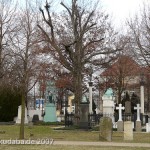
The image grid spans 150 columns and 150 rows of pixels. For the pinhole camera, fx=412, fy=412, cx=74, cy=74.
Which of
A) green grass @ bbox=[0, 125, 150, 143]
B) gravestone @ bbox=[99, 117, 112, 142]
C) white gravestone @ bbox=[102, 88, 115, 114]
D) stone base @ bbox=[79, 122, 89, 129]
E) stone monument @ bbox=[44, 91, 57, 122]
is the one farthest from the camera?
stone monument @ bbox=[44, 91, 57, 122]

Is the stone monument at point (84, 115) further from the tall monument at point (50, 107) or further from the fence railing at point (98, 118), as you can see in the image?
the tall monument at point (50, 107)

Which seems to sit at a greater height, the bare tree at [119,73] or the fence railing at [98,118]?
the bare tree at [119,73]

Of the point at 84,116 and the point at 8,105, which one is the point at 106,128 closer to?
the point at 84,116

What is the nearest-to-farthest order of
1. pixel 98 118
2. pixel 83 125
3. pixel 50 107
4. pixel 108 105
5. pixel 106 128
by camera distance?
pixel 106 128, pixel 83 125, pixel 98 118, pixel 108 105, pixel 50 107

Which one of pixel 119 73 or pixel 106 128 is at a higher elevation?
pixel 119 73

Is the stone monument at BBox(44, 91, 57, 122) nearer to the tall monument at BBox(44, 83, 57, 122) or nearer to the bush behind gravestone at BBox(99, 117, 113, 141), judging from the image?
the tall monument at BBox(44, 83, 57, 122)

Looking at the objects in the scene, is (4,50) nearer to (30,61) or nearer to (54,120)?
(54,120)

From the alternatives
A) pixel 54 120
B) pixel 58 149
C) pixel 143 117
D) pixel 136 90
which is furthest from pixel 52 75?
pixel 58 149

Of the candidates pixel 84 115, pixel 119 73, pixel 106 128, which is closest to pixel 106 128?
pixel 106 128

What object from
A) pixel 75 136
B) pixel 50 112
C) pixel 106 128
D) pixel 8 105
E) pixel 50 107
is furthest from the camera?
pixel 8 105

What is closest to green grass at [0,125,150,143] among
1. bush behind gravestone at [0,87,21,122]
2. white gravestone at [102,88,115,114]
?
white gravestone at [102,88,115,114]

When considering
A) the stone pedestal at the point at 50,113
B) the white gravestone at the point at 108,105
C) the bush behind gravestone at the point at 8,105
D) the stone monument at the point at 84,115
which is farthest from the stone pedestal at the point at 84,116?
the bush behind gravestone at the point at 8,105

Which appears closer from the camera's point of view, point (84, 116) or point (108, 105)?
point (84, 116)

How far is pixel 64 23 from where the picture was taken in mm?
46562
